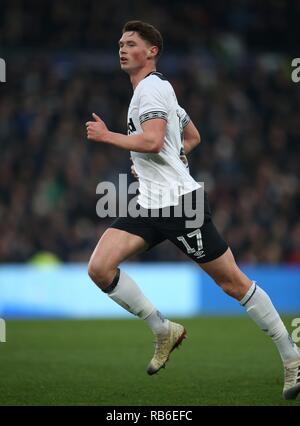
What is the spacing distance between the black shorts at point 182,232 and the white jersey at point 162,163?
75 millimetres

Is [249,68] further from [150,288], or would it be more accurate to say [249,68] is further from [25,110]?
[150,288]

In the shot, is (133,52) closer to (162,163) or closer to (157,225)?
(162,163)

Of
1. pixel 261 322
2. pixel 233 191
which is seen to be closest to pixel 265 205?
pixel 233 191

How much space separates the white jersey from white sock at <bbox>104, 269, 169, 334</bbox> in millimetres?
550

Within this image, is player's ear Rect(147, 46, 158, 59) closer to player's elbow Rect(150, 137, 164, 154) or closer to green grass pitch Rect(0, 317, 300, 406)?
player's elbow Rect(150, 137, 164, 154)

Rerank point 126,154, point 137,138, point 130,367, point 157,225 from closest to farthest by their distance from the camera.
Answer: point 137,138 < point 157,225 < point 130,367 < point 126,154

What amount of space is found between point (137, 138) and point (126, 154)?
10260 millimetres

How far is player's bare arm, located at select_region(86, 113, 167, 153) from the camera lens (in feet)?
20.2

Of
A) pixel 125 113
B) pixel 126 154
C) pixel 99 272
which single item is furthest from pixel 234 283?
pixel 125 113

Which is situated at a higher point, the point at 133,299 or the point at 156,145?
the point at 156,145

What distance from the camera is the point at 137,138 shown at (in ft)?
20.3

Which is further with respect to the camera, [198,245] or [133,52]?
[133,52]

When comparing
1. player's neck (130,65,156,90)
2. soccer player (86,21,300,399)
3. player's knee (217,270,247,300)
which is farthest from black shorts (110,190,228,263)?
player's neck (130,65,156,90)

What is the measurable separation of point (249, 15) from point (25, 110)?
5.09m
